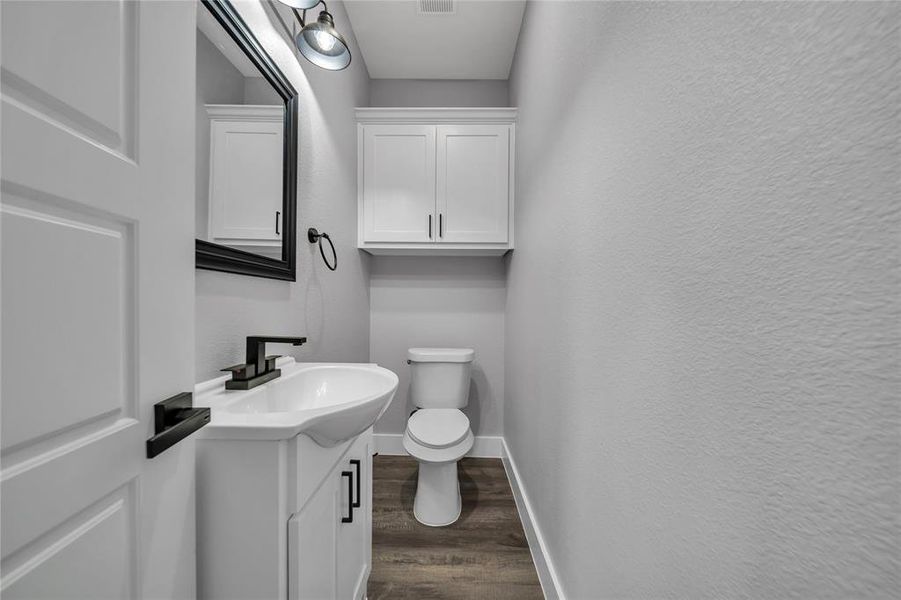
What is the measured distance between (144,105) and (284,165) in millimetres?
772

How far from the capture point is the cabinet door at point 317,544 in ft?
2.18

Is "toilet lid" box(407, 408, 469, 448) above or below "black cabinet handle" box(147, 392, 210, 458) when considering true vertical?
below

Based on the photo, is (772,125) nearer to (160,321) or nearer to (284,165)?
(160,321)

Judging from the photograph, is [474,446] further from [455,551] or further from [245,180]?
[245,180]

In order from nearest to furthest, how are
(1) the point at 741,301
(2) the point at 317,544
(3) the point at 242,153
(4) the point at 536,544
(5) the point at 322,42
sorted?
1. (1) the point at 741,301
2. (2) the point at 317,544
3. (3) the point at 242,153
4. (5) the point at 322,42
5. (4) the point at 536,544

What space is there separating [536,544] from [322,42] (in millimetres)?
2123

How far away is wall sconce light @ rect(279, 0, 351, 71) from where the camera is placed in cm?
116

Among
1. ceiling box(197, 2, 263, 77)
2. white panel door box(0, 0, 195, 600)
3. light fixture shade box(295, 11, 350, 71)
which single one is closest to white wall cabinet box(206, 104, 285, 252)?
ceiling box(197, 2, 263, 77)

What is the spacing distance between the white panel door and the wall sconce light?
2.45ft

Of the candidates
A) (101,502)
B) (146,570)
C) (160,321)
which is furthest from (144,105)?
(146,570)

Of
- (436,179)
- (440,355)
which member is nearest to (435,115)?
(436,179)

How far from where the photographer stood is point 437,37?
1986mm

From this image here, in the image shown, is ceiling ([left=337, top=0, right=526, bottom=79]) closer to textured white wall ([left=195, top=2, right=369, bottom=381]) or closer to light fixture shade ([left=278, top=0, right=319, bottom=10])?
textured white wall ([left=195, top=2, right=369, bottom=381])

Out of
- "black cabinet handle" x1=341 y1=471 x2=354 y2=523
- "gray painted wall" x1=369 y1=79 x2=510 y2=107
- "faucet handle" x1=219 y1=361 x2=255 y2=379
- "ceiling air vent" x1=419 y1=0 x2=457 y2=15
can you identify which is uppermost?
"ceiling air vent" x1=419 y1=0 x2=457 y2=15
